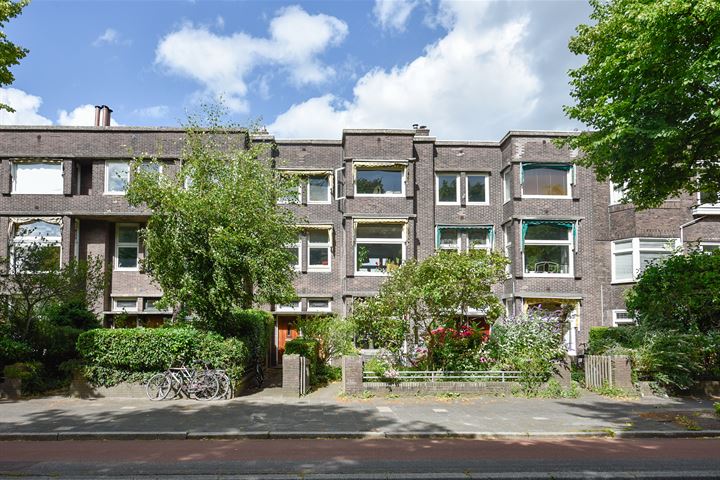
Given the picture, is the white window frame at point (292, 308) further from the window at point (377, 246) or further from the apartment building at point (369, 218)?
the window at point (377, 246)

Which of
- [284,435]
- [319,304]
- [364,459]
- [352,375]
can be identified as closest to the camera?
[364,459]

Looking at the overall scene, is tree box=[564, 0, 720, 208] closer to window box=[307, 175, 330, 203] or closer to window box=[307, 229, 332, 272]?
window box=[307, 175, 330, 203]

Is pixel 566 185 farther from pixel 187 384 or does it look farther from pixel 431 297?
pixel 187 384

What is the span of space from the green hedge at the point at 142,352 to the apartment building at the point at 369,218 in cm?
872

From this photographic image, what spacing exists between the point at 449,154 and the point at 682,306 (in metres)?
11.8

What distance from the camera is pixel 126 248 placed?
24188mm

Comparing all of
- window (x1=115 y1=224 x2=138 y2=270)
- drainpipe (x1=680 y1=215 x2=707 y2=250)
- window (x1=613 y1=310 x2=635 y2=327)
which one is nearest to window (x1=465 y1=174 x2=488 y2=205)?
window (x1=613 y1=310 x2=635 y2=327)

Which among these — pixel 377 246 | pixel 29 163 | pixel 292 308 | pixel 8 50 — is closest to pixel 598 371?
pixel 377 246

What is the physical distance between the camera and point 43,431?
1091 centimetres

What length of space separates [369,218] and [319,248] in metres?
2.77

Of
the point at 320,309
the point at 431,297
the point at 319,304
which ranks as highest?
the point at 431,297

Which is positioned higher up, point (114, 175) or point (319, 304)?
point (114, 175)

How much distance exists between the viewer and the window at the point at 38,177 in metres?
23.6

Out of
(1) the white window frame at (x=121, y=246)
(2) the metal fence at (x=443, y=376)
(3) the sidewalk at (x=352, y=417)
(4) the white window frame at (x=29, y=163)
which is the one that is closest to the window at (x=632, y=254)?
(3) the sidewalk at (x=352, y=417)
